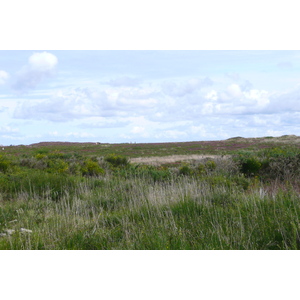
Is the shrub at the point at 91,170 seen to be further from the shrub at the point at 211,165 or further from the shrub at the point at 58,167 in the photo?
the shrub at the point at 211,165

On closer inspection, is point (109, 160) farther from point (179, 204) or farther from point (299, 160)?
point (179, 204)

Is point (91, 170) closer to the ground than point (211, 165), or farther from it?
farther from it

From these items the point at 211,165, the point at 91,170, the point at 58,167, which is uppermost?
the point at 58,167

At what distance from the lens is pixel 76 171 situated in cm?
1655

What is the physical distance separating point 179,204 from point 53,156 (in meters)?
14.7

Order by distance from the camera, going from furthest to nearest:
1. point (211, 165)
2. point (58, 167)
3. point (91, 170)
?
point (91, 170)
point (211, 165)
point (58, 167)

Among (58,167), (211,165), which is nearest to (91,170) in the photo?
(58,167)

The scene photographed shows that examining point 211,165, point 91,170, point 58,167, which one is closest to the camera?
point 58,167

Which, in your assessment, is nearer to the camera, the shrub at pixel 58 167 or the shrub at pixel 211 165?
the shrub at pixel 58 167

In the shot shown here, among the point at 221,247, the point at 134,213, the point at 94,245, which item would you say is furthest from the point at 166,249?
the point at 134,213

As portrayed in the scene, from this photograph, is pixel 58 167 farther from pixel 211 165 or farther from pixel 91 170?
pixel 211 165

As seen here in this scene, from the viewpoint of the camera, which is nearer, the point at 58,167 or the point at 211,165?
the point at 58,167

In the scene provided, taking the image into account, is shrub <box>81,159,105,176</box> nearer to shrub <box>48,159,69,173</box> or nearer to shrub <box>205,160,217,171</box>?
shrub <box>48,159,69,173</box>

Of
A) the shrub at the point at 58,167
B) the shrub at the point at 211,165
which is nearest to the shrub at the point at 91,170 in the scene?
the shrub at the point at 58,167
